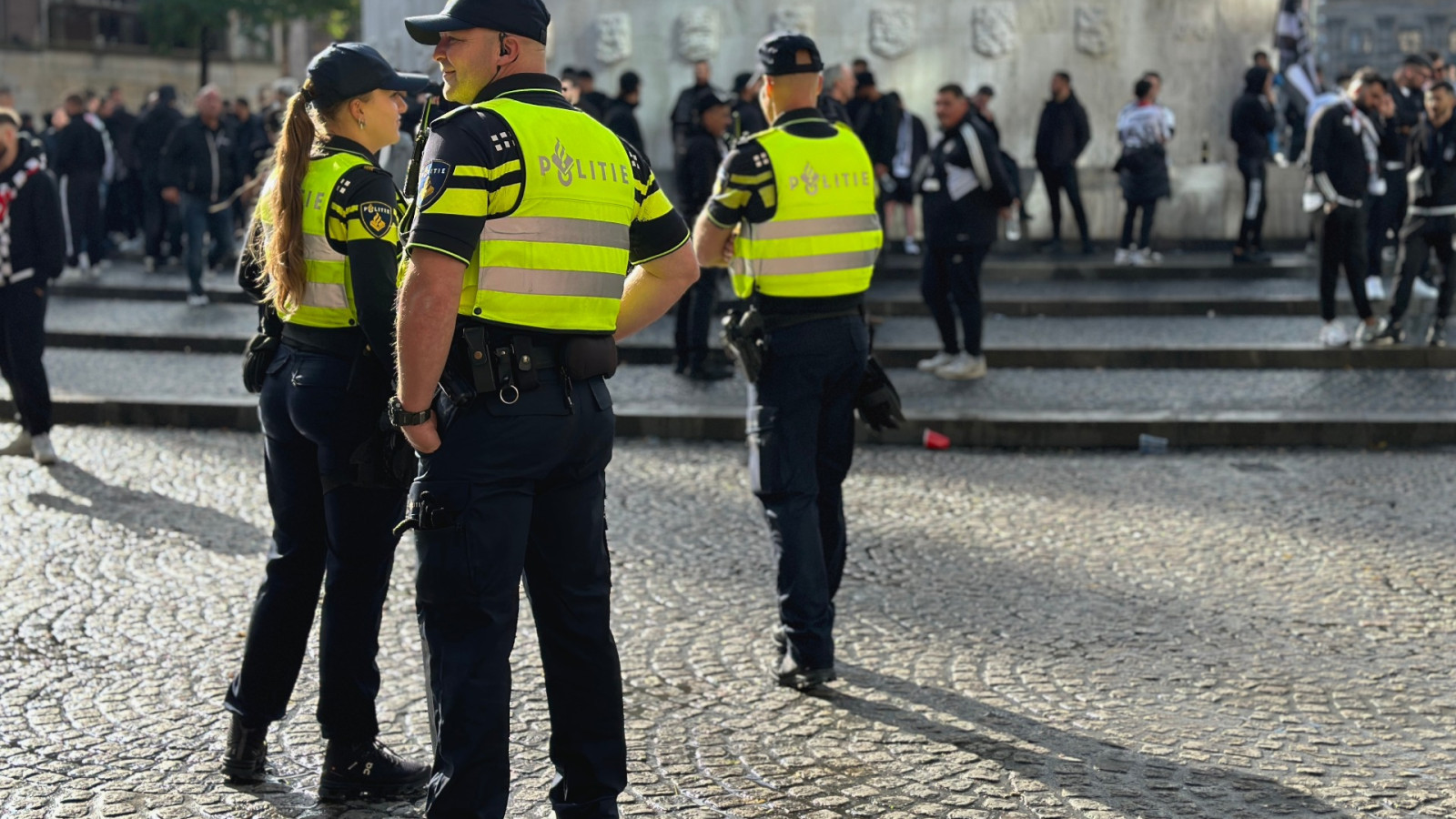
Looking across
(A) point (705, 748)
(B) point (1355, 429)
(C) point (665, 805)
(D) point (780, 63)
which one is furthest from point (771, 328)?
(B) point (1355, 429)

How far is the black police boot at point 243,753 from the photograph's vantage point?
409 centimetres

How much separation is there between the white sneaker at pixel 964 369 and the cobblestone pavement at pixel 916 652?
241 centimetres

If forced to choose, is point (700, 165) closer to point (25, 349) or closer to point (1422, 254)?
point (25, 349)

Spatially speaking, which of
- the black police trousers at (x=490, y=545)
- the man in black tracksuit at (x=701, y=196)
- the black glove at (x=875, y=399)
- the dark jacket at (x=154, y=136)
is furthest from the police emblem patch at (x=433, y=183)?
the dark jacket at (x=154, y=136)

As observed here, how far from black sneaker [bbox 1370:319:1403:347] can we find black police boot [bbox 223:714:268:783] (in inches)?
365

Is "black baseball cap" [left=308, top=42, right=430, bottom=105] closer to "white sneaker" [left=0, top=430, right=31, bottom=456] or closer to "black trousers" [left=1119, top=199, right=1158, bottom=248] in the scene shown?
"white sneaker" [left=0, top=430, right=31, bottom=456]

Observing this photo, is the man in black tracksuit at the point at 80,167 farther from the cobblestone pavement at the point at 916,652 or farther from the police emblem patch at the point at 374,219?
the police emblem patch at the point at 374,219

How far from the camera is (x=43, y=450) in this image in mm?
8375

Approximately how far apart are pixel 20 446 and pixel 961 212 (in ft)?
18.7

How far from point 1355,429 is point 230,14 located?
1674 inches

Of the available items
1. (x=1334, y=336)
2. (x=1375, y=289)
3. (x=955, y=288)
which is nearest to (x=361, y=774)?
(x=955, y=288)

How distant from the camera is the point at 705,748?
4324mm

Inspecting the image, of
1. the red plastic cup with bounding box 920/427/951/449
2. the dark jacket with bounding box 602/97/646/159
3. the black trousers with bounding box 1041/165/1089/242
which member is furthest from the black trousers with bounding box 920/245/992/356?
the black trousers with bounding box 1041/165/1089/242

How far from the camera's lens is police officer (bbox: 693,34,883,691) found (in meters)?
5.09
